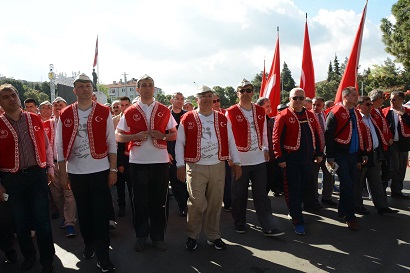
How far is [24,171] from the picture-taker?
3.59 meters

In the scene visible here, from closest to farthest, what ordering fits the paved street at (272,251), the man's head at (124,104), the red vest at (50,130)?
the paved street at (272,251) → the red vest at (50,130) → the man's head at (124,104)

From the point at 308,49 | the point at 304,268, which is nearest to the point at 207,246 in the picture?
the point at 304,268

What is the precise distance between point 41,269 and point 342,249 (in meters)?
3.61

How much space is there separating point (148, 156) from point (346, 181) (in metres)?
2.87

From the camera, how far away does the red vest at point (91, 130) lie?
12.1ft

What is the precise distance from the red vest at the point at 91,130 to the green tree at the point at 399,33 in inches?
855

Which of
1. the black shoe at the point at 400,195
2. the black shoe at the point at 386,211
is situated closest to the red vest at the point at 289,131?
the black shoe at the point at 386,211

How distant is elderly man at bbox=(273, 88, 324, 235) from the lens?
479 cm

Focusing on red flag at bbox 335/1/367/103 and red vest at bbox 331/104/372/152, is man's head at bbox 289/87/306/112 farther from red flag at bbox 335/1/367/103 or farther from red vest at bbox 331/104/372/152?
red flag at bbox 335/1/367/103

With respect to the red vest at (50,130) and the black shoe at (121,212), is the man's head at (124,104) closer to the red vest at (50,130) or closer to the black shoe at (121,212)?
the red vest at (50,130)

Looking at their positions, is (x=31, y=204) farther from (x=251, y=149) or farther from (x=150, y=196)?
(x=251, y=149)

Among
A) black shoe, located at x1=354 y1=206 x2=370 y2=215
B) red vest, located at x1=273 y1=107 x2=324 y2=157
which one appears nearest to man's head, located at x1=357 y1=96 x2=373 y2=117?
red vest, located at x1=273 y1=107 x2=324 y2=157

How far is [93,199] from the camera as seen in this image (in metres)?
3.77

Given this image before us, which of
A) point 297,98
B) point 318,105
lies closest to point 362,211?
point 318,105
